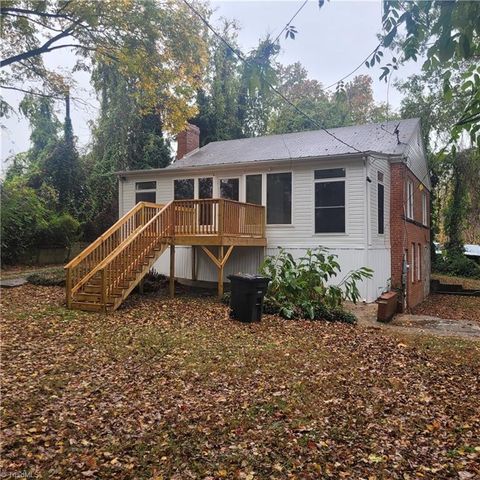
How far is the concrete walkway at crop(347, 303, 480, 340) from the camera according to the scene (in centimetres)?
951

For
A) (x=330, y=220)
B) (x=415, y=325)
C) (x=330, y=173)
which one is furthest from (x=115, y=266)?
(x=415, y=325)

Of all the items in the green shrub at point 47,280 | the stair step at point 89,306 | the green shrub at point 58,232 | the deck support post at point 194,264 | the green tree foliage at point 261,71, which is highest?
the green tree foliage at point 261,71

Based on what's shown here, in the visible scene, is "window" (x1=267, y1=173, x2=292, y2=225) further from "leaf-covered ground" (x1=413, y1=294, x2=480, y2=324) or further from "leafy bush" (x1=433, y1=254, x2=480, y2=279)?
"leafy bush" (x1=433, y1=254, x2=480, y2=279)

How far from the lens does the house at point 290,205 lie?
11453 millimetres

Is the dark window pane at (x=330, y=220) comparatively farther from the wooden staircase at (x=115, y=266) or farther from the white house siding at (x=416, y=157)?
the wooden staircase at (x=115, y=266)

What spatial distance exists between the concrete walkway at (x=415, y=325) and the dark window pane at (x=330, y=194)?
311 cm

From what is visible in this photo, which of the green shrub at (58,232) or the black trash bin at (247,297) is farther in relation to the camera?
the green shrub at (58,232)

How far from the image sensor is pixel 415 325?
10602 millimetres

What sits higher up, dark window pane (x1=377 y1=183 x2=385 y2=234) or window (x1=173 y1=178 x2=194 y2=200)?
window (x1=173 y1=178 x2=194 y2=200)

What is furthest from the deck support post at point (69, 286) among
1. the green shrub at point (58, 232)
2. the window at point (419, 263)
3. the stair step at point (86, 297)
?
the window at point (419, 263)

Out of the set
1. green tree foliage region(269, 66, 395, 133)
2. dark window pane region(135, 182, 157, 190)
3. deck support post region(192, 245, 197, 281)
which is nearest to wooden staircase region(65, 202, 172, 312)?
deck support post region(192, 245, 197, 281)

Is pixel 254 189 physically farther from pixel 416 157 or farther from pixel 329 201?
pixel 416 157

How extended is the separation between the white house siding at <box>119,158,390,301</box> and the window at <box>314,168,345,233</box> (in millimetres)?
155

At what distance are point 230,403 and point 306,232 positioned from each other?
892 cm
